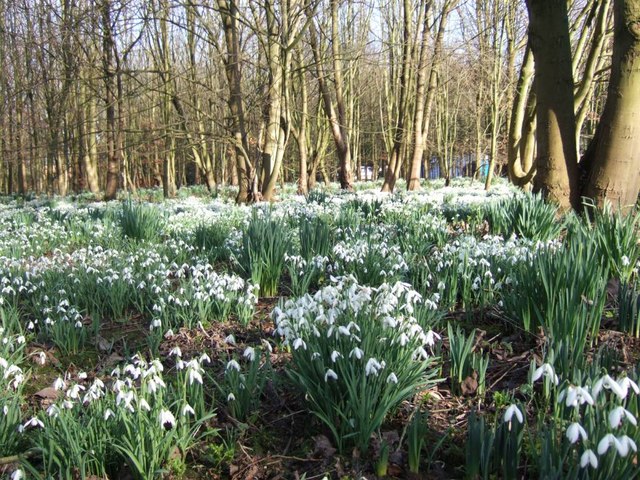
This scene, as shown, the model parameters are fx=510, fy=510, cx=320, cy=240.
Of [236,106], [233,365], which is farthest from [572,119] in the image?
[236,106]

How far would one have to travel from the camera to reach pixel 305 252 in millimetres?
4699

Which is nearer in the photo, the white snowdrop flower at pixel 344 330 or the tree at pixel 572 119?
the white snowdrop flower at pixel 344 330

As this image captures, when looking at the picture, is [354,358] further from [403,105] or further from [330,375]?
[403,105]

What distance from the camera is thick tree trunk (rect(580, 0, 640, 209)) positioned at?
4828 millimetres

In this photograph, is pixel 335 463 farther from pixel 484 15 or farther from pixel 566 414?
pixel 484 15

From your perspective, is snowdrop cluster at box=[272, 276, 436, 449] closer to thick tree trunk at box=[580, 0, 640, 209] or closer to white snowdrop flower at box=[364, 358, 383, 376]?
white snowdrop flower at box=[364, 358, 383, 376]

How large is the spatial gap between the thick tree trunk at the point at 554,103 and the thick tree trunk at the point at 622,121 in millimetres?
428

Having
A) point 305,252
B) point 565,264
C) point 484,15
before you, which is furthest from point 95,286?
point 484,15

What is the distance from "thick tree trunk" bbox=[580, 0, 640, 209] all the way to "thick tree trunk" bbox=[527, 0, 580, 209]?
43 centimetres

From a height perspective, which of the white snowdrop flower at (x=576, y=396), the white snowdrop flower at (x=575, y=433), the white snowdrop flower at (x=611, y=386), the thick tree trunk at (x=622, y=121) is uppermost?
the thick tree trunk at (x=622, y=121)

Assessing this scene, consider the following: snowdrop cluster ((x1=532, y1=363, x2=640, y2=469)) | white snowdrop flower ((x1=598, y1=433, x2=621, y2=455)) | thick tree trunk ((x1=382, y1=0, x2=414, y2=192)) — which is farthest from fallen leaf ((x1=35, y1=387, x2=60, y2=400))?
thick tree trunk ((x1=382, y1=0, x2=414, y2=192))

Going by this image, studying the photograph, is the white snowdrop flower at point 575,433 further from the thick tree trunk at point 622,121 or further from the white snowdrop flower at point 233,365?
the thick tree trunk at point 622,121

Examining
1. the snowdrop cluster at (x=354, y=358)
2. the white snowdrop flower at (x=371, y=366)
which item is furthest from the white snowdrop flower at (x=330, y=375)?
the white snowdrop flower at (x=371, y=366)

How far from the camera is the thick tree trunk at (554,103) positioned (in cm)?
534
